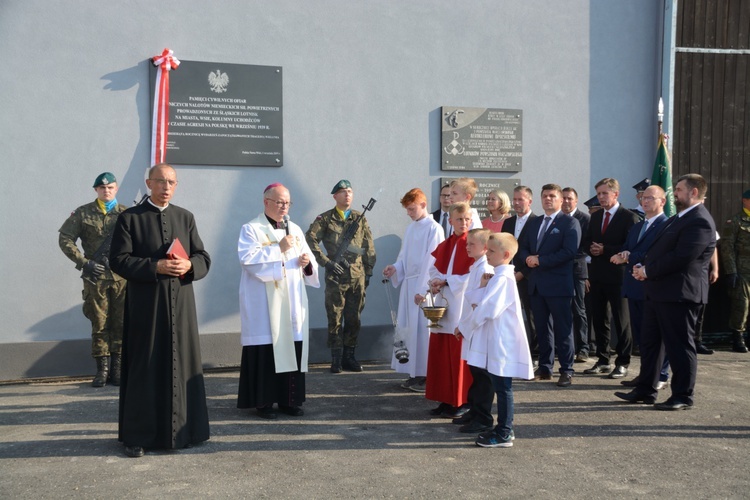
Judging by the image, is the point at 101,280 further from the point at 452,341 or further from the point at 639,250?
the point at 639,250

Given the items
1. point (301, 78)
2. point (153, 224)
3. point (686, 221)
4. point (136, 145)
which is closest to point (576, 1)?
point (301, 78)

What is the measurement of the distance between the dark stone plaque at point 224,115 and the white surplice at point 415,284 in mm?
2232

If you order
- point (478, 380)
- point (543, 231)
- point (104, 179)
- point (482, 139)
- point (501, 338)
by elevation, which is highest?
point (482, 139)

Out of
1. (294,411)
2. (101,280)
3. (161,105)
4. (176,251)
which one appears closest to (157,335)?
(176,251)

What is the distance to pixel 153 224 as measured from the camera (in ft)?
18.3

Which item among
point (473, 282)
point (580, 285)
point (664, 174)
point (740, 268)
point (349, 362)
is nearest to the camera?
point (473, 282)

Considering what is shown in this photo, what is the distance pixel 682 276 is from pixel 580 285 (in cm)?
252

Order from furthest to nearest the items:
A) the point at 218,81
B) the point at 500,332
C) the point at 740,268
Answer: the point at 740,268 → the point at 218,81 → the point at 500,332

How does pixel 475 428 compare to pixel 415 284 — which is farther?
pixel 415 284

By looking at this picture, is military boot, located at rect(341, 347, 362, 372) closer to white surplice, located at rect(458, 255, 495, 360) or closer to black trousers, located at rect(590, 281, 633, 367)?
black trousers, located at rect(590, 281, 633, 367)

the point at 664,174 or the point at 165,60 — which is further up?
the point at 165,60

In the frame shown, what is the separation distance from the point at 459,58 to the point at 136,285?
18.8ft

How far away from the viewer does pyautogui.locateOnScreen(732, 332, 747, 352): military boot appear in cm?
1017

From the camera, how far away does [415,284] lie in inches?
303
